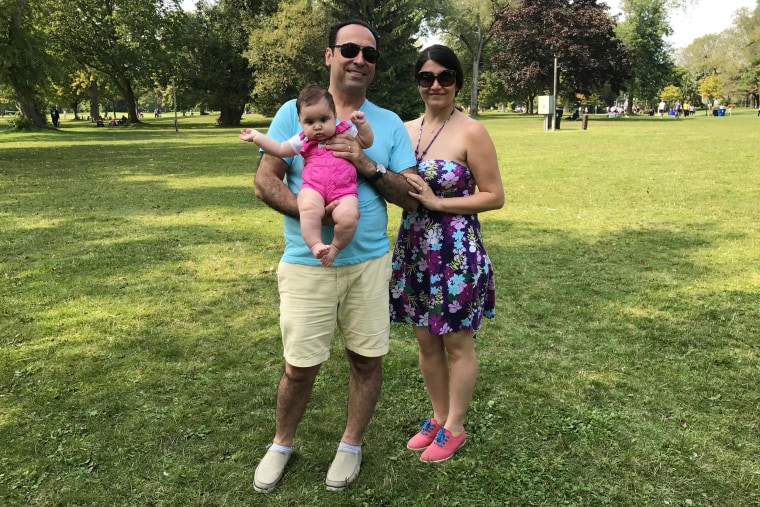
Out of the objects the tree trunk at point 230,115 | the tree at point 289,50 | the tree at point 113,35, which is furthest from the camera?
the tree trunk at point 230,115

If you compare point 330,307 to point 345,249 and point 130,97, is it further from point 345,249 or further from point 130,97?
point 130,97

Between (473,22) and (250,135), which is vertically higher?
(473,22)

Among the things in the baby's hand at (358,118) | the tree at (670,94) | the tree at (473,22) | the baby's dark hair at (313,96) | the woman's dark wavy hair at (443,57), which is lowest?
the baby's hand at (358,118)

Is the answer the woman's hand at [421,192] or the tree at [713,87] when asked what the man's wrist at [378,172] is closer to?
the woman's hand at [421,192]

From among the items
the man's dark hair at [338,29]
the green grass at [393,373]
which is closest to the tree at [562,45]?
the green grass at [393,373]

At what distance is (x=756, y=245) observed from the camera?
682cm

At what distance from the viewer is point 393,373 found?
3.88 meters

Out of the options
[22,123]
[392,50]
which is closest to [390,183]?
[392,50]

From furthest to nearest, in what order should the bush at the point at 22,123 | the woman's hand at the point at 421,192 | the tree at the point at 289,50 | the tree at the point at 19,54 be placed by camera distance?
the tree at the point at 289,50
the bush at the point at 22,123
the tree at the point at 19,54
the woman's hand at the point at 421,192

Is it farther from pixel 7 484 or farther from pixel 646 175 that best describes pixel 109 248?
pixel 646 175

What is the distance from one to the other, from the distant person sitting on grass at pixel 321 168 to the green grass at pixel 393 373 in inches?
51.7

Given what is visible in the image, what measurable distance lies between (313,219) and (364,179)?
0.35 metres

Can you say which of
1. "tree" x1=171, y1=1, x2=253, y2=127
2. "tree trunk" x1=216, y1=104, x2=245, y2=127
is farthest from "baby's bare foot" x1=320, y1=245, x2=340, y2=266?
"tree trunk" x1=216, y1=104, x2=245, y2=127

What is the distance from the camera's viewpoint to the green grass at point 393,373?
2781mm
